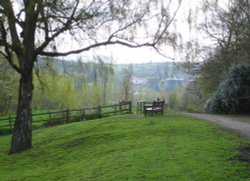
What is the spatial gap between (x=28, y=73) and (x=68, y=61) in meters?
1.83

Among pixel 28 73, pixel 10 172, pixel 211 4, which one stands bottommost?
pixel 10 172

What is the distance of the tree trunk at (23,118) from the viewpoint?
16.4 meters

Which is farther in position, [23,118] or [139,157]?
[23,118]

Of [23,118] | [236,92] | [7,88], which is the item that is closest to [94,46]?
[23,118]

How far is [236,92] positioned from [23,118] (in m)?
16.2

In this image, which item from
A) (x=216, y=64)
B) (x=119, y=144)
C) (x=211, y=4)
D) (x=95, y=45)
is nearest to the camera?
(x=119, y=144)

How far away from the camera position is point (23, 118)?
16359mm

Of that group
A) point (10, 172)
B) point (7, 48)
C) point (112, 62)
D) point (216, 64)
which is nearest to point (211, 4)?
point (216, 64)

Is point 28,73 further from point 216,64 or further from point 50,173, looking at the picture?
point 216,64

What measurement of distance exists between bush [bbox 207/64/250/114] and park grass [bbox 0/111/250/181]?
10.7 m

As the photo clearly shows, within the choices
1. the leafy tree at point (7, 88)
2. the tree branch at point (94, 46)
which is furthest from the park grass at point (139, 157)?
the leafy tree at point (7, 88)

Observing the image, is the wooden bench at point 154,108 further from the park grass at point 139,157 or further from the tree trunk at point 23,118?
the tree trunk at point 23,118

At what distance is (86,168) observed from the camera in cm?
1068

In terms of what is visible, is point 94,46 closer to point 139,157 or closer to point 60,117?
point 139,157
